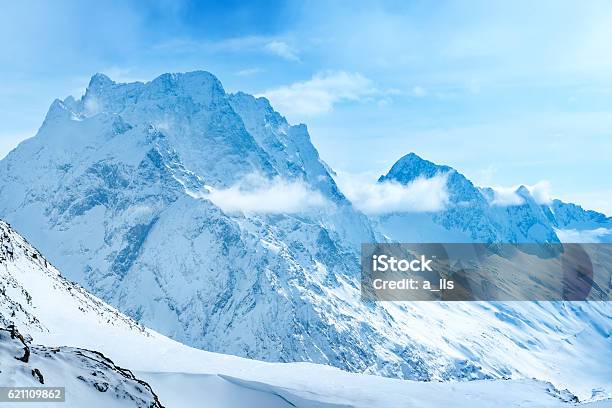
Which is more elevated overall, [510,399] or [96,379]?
[96,379]

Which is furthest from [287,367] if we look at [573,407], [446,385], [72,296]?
[573,407]

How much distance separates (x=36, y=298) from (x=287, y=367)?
79.2 feet

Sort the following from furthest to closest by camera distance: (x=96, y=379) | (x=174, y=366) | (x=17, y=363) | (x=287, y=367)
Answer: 1. (x=287, y=367)
2. (x=174, y=366)
3. (x=96, y=379)
4. (x=17, y=363)

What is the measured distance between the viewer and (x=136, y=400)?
910 inches

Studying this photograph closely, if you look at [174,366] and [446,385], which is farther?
[446,385]

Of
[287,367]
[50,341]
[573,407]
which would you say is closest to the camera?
[50,341]

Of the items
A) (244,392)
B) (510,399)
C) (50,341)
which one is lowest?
(510,399)

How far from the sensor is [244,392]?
44500 millimetres

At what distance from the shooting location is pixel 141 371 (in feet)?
140

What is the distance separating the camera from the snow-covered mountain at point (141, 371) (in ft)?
75.4

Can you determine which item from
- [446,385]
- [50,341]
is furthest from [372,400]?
[50,341]

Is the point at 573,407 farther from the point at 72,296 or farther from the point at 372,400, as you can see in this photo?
the point at 72,296

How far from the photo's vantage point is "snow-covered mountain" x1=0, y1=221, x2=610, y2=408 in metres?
23.0

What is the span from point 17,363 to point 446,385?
51415mm
